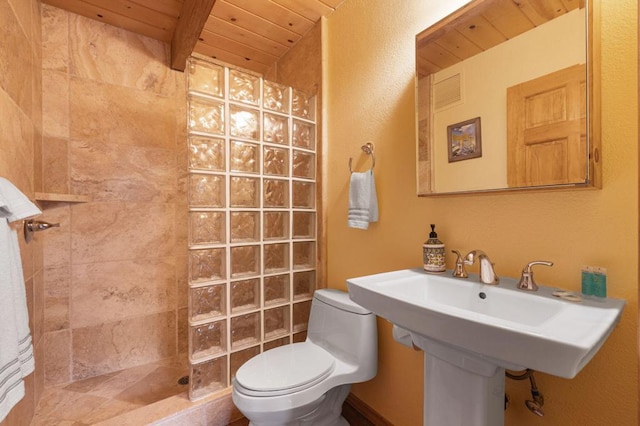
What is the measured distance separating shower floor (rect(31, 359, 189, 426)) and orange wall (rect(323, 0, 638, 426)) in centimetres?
120

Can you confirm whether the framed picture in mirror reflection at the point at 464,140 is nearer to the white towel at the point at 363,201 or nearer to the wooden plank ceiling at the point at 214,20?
the white towel at the point at 363,201

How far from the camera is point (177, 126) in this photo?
2.04 m

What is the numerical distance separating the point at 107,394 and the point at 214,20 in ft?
7.71

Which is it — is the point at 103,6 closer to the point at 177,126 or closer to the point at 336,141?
the point at 177,126

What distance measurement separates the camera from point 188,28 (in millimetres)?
1624

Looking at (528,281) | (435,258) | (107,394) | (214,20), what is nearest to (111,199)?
(107,394)

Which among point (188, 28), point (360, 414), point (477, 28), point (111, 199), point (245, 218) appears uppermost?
point (188, 28)

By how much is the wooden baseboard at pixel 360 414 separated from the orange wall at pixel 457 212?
0.04 metres

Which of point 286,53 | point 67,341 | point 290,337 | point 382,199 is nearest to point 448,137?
point 382,199

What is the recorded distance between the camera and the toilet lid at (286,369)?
106 centimetres

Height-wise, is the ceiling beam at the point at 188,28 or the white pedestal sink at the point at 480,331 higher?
→ the ceiling beam at the point at 188,28

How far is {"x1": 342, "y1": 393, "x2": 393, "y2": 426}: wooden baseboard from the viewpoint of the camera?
1.40 metres

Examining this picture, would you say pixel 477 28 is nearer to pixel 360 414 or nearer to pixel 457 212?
pixel 457 212

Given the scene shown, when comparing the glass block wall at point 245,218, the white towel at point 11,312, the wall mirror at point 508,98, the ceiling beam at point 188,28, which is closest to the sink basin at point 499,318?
the wall mirror at point 508,98
